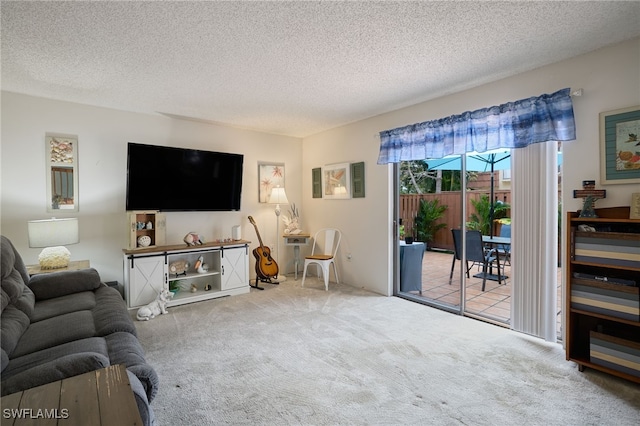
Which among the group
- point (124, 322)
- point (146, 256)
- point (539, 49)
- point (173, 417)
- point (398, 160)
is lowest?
point (173, 417)

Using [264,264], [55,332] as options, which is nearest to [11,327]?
[55,332]

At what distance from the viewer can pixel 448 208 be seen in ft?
12.5

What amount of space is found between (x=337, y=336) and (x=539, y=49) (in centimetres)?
292

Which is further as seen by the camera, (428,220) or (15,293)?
(428,220)

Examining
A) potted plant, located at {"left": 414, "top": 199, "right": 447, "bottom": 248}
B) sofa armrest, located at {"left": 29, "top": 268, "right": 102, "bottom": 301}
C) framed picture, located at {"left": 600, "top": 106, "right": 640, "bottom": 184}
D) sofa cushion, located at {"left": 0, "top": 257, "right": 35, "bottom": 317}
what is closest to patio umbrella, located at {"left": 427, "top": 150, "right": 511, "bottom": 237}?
potted plant, located at {"left": 414, "top": 199, "right": 447, "bottom": 248}

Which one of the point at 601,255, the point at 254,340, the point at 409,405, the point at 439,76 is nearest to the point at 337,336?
the point at 254,340

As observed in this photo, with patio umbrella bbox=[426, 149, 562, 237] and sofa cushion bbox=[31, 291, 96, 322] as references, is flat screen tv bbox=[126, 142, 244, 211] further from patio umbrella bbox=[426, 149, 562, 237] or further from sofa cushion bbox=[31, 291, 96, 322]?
patio umbrella bbox=[426, 149, 562, 237]

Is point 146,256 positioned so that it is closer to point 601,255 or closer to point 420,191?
point 420,191

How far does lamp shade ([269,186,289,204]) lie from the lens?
490 centimetres

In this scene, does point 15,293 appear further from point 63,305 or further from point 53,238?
point 53,238

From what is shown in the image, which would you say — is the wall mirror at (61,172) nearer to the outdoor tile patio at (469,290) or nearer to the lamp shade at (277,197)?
the lamp shade at (277,197)

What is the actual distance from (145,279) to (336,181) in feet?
9.50

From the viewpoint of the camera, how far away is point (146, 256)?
3.60 metres

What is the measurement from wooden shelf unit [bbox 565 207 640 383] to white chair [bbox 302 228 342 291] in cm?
279
